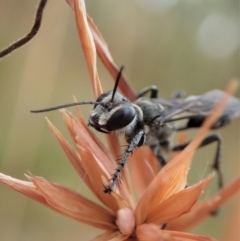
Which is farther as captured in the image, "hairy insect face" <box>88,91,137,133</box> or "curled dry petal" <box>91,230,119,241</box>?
"hairy insect face" <box>88,91,137,133</box>

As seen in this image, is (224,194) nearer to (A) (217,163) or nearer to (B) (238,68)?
(A) (217,163)

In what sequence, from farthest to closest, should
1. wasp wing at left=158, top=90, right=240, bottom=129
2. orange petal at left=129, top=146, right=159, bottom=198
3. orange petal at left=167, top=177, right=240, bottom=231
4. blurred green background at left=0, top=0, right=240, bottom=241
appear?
blurred green background at left=0, top=0, right=240, bottom=241, wasp wing at left=158, top=90, right=240, bottom=129, orange petal at left=129, top=146, right=159, bottom=198, orange petal at left=167, top=177, right=240, bottom=231

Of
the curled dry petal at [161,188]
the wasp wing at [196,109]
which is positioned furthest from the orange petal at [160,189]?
the wasp wing at [196,109]

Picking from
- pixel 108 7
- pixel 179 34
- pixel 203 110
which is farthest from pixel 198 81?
pixel 203 110

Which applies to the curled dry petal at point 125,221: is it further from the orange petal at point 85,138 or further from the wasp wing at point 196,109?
the wasp wing at point 196,109

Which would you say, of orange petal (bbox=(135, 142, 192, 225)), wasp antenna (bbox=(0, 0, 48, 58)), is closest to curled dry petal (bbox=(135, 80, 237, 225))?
orange petal (bbox=(135, 142, 192, 225))

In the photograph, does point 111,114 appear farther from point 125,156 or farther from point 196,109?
point 196,109

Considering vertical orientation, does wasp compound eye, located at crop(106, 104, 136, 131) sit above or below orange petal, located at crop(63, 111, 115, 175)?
below

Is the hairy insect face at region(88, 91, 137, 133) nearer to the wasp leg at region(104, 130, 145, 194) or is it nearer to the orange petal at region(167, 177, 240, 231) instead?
the wasp leg at region(104, 130, 145, 194)
